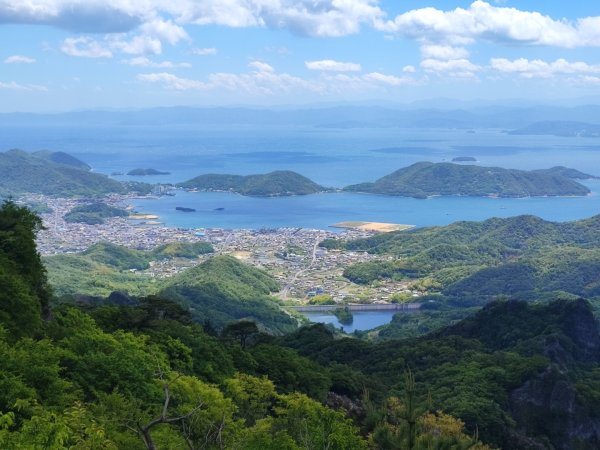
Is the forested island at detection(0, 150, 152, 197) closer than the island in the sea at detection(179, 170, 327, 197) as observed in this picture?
Yes

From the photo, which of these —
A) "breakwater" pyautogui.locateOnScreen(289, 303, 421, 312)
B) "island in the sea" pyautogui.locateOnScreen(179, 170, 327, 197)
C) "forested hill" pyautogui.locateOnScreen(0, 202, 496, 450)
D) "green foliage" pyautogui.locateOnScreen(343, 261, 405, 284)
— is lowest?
"breakwater" pyautogui.locateOnScreen(289, 303, 421, 312)

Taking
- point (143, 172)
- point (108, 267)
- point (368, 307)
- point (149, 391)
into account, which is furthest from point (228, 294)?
point (143, 172)

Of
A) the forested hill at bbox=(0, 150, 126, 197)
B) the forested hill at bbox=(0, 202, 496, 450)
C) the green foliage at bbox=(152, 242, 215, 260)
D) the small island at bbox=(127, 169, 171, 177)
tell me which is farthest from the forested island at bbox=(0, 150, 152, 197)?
the forested hill at bbox=(0, 202, 496, 450)

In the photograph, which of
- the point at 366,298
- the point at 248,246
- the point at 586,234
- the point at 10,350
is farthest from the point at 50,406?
the point at 586,234

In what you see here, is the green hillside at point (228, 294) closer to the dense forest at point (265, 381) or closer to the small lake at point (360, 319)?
the small lake at point (360, 319)

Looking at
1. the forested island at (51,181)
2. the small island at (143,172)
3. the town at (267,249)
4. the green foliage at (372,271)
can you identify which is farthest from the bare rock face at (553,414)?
the small island at (143,172)

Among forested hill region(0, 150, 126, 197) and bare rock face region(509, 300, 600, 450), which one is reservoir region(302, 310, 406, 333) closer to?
bare rock face region(509, 300, 600, 450)
